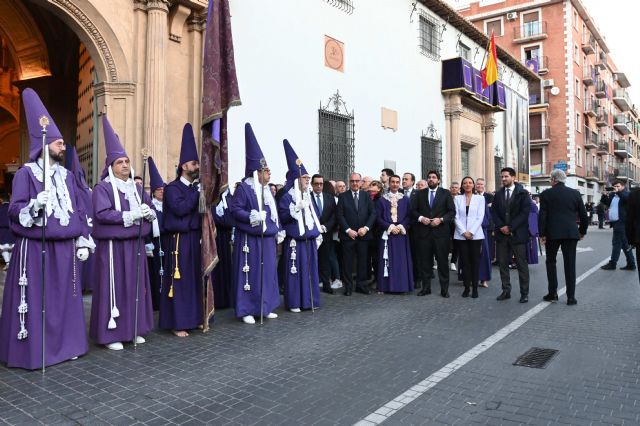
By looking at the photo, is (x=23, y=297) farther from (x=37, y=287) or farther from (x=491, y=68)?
(x=491, y=68)

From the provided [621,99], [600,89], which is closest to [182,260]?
[600,89]

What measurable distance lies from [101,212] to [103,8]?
498 cm

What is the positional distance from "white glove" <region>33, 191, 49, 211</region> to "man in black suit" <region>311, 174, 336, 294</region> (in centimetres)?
484

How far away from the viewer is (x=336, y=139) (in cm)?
1380

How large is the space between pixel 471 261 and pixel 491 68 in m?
13.1

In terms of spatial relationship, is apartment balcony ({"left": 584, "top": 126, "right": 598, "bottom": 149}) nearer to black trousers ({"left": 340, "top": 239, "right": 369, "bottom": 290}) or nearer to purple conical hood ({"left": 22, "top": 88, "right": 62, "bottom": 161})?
black trousers ({"left": 340, "top": 239, "right": 369, "bottom": 290})

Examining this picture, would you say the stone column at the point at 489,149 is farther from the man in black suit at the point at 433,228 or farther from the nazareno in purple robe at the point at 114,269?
the nazareno in purple robe at the point at 114,269

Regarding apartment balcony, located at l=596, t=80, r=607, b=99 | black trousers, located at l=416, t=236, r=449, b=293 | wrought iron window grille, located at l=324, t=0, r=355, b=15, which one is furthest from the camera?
apartment balcony, located at l=596, t=80, r=607, b=99

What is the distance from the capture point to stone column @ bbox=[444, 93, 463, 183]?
18.8 meters

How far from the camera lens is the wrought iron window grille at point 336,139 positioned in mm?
13297

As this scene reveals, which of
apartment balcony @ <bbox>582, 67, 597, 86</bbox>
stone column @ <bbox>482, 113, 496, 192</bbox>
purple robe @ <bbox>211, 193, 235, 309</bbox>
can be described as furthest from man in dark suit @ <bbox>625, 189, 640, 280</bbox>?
apartment balcony @ <bbox>582, 67, 597, 86</bbox>

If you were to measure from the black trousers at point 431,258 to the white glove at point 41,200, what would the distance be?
574 centimetres

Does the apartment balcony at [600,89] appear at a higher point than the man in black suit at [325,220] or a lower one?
higher

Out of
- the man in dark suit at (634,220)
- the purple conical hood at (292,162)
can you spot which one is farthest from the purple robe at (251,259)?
the man in dark suit at (634,220)
